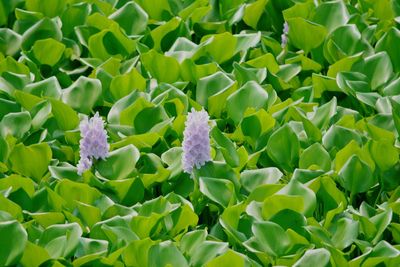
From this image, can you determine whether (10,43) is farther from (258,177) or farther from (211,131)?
(258,177)

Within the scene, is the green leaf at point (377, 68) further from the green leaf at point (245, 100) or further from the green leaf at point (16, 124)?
the green leaf at point (16, 124)

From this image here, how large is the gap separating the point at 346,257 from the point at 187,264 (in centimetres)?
47

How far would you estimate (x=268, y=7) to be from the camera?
4.57 meters

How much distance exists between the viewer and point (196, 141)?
10.1 feet

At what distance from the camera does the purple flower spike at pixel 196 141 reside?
9.94 feet

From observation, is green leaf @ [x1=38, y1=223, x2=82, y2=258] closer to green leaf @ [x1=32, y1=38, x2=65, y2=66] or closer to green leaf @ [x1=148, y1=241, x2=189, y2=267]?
green leaf @ [x1=148, y1=241, x2=189, y2=267]

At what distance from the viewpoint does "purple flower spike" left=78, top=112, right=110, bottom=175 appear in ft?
10.3

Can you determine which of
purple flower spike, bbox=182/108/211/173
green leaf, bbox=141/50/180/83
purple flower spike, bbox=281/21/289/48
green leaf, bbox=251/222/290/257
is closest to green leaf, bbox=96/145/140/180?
purple flower spike, bbox=182/108/211/173

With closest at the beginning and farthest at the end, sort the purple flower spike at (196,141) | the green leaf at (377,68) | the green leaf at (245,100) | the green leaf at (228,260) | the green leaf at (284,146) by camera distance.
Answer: the green leaf at (228,260), the purple flower spike at (196,141), the green leaf at (284,146), the green leaf at (245,100), the green leaf at (377,68)

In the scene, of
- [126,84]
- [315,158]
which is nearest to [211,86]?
[126,84]

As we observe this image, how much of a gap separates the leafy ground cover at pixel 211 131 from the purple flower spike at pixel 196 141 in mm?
35

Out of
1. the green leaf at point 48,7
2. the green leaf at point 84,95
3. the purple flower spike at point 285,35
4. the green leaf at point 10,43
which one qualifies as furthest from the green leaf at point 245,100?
the green leaf at point 48,7

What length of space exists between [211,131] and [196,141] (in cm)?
37

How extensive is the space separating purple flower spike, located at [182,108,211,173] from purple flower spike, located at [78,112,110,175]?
0.26 metres
